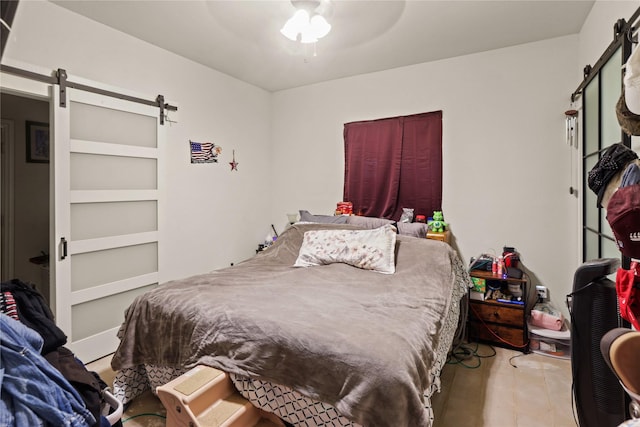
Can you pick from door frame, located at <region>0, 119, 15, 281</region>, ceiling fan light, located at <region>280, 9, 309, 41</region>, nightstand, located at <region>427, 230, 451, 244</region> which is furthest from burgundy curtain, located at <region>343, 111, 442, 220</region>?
door frame, located at <region>0, 119, 15, 281</region>

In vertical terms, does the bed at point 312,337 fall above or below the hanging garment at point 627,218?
below

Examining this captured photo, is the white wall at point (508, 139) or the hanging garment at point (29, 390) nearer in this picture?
the hanging garment at point (29, 390)

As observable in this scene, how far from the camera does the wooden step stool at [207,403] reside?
1414 millimetres

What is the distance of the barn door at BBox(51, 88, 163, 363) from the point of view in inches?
94.0

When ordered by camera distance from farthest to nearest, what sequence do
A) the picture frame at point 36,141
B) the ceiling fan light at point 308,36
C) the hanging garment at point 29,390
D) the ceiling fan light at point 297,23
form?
the picture frame at point 36,141
the ceiling fan light at point 308,36
the ceiling fan light at point 297,23
the hanging garment at point 29,390

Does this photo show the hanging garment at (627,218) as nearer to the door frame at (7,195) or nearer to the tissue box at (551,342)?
the tissue box at (551,342)

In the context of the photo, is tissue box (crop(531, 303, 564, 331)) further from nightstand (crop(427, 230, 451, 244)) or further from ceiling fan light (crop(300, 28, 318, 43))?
ceiling fan light (crop(300, 28, 318, 43))

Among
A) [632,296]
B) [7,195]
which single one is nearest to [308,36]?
[632,296]

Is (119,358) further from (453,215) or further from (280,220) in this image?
(453,215)

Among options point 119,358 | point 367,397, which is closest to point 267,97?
point 119,358

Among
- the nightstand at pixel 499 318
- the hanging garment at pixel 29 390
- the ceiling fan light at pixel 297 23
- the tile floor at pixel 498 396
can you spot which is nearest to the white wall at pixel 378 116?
the nightstand at pixel 499 318

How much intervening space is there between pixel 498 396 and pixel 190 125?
3.40 m

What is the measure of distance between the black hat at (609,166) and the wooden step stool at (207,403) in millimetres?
1707

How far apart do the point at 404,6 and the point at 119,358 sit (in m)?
2.90
